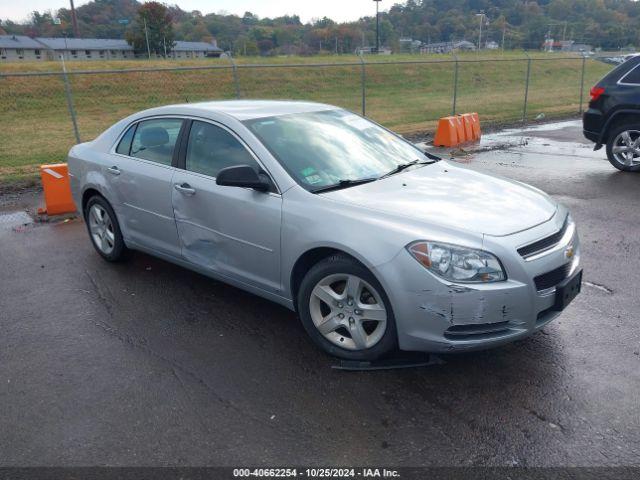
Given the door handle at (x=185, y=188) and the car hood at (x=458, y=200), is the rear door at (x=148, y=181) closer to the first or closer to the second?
the door handle at (x=185, y=188)

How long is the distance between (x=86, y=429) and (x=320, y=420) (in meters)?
1.27

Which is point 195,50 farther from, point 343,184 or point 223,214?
point 343,184

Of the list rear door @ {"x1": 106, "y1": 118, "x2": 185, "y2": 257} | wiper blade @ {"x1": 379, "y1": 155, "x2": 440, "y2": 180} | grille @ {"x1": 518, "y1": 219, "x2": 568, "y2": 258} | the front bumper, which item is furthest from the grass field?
grille @ {"x1": 518, "y1": 219, "x2": 568, "y2": 258}

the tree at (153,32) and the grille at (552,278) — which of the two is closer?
the grille at (552,278)

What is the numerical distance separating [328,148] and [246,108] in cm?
89

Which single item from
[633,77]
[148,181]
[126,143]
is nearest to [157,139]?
[148,181]

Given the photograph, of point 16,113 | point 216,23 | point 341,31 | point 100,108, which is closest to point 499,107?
point 100,108

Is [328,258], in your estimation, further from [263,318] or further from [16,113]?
[16,113]

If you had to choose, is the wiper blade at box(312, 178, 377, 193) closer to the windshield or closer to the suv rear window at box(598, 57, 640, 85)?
the windshield

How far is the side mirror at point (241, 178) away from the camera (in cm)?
382

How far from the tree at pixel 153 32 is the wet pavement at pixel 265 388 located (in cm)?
6282

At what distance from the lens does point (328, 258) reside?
3.61 metres

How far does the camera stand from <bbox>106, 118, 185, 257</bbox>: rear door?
4.70 m

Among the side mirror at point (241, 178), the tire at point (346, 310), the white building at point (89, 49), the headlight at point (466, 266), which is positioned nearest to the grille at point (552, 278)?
the headlight at point (466, 266)
